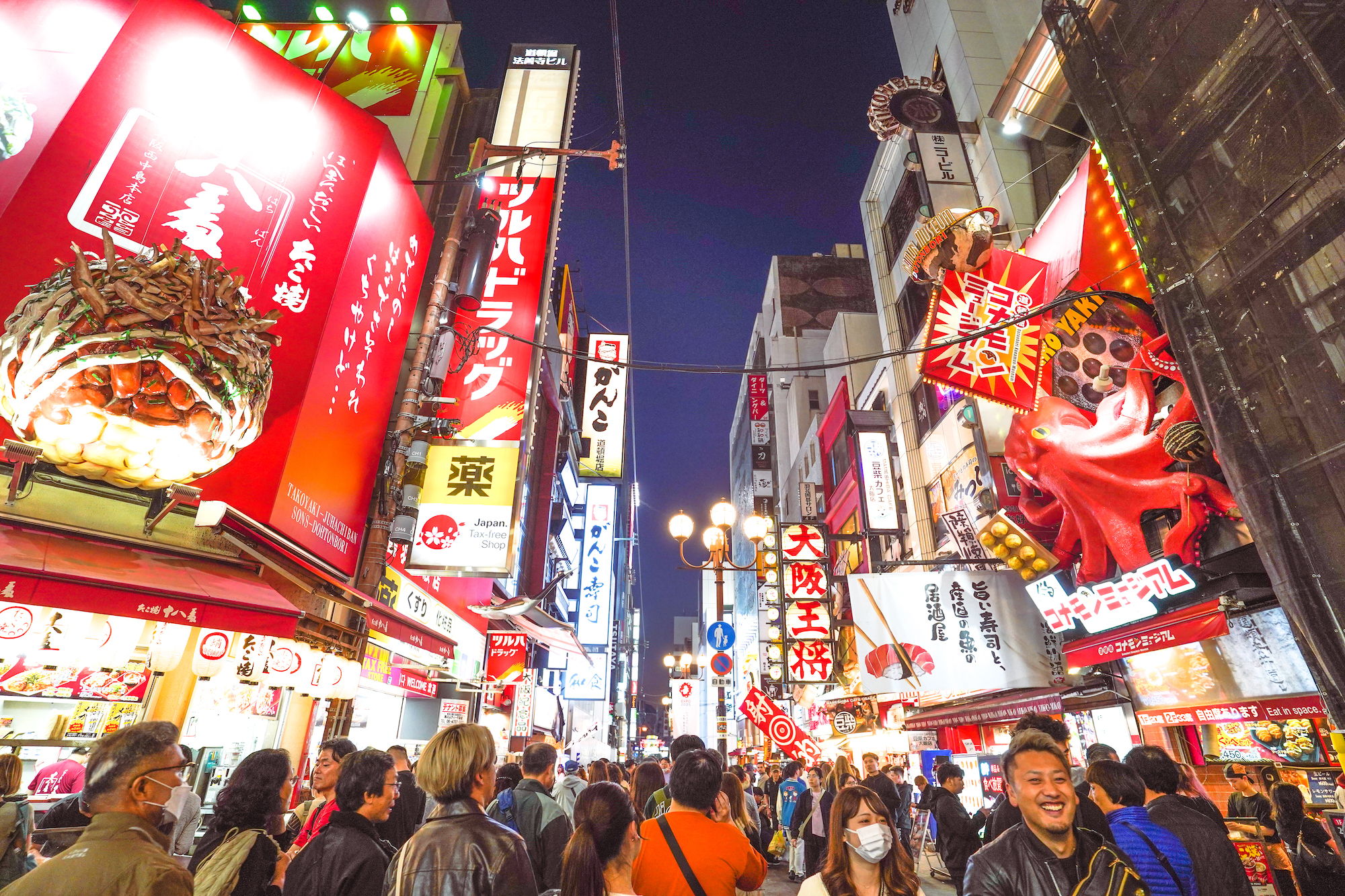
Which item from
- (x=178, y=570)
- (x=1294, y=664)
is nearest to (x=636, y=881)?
(x=178, y=570)

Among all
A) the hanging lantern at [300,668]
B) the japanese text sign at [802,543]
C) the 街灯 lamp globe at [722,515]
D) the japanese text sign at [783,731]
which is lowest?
the japanese text sign at [783,731]

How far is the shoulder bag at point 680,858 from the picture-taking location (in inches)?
136

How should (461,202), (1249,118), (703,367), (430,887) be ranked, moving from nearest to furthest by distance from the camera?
(430,887) → (1249,118) → (703,367) → (461,202)

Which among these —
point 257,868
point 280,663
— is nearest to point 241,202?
point 280,663

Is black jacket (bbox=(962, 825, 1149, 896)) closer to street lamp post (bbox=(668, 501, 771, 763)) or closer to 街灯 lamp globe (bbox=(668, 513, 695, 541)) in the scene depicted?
street lamp post (bbox=(668, 501, 771, 763))

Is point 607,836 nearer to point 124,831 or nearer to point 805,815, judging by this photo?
point 124,831

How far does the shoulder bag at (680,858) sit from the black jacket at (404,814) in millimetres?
2479

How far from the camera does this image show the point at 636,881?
3.55 m

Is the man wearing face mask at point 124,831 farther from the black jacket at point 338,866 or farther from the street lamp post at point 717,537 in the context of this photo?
the street lamp post at point 717,537

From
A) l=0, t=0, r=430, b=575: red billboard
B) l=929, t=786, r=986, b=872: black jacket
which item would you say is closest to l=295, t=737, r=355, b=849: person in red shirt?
l=0, t=0, r=430, b=575: red billboard

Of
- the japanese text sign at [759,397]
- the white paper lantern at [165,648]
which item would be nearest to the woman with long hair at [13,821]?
the white paper lantern at [165,648]

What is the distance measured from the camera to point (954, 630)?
11023 millimetres

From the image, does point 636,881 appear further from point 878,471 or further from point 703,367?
point 878,471

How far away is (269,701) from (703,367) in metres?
8.22
